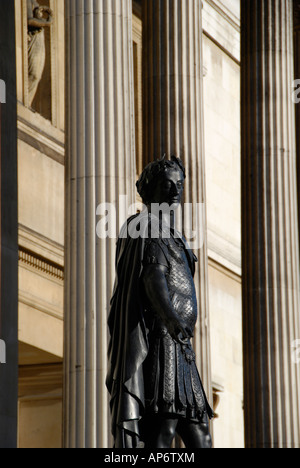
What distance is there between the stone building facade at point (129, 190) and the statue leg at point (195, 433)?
1642mm

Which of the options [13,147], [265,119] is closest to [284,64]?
[265,119]

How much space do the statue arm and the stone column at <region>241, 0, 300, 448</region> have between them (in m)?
14.6

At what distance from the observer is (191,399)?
10.4 meters

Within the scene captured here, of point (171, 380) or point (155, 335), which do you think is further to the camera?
point (155, 335)

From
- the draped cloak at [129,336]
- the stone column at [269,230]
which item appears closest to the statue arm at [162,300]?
the draped cloak at [129,336]

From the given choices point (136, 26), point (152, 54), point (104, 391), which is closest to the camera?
point (104, 391)

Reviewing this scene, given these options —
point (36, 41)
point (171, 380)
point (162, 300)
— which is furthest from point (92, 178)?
point (36, 41)

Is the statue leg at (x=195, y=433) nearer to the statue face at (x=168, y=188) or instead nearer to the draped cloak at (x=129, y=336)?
the draped cloak at (x=129, y=336)

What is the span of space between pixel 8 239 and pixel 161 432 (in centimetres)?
225

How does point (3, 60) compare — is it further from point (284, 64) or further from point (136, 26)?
point (136, 26)

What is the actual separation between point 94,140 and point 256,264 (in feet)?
29.5

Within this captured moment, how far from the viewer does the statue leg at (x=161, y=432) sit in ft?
33.9

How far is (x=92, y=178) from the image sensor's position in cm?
1725

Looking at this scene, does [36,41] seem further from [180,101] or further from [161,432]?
[161,432]
